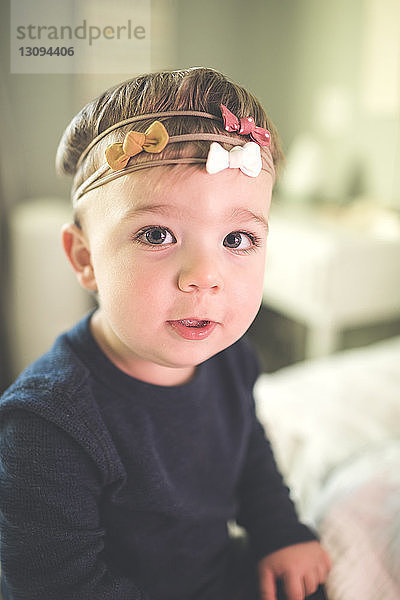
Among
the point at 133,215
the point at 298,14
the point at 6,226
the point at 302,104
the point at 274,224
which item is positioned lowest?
the point at 274,224

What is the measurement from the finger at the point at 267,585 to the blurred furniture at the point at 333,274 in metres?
1.19

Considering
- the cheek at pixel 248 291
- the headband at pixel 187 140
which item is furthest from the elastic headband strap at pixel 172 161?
the cheek at pixel 248 291

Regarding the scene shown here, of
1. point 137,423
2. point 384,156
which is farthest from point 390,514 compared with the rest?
point 384,156

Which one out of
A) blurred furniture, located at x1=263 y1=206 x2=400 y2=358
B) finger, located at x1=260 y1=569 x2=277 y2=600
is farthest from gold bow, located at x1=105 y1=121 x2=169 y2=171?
blurred furniture, located at x1=263 y1=206 x2=400 y2=358

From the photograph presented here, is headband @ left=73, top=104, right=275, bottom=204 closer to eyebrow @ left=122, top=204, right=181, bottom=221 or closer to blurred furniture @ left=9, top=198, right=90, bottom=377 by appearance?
eyebrow @ left=122, top=204, right=181, bottom=221

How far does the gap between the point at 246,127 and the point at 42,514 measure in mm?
396

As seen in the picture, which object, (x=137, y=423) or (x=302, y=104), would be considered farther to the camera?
(x=302, y=104)

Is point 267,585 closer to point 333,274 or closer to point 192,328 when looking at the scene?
point 192,328

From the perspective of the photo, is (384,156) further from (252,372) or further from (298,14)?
(252,372)

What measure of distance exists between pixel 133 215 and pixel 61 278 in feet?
3.39

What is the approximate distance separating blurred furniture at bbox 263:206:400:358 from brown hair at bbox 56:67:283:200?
4.25ft

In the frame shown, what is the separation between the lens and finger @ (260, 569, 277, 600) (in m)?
0.65

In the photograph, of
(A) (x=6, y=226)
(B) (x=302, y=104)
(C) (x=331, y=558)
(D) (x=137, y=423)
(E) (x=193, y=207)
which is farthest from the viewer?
(B) (x=302, y=104)

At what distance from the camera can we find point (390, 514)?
2.22 ft
